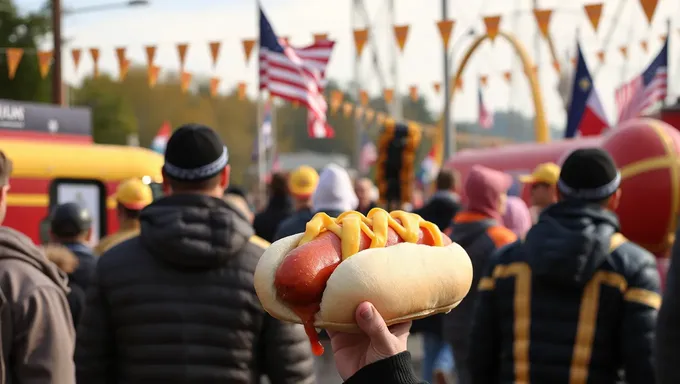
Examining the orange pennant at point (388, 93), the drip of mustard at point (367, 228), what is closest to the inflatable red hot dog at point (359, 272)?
the drip of mustard at point (367, 228)

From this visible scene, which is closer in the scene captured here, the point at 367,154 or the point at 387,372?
the point at 387,372

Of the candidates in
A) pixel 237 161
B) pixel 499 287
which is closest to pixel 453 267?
pixel 499 287

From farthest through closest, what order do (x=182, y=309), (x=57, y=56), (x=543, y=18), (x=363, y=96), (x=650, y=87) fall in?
(x=363, y=96) < (x=57, y=56) < (x=650, y=87) < (x=543, y=18) < (x=182, y=309)

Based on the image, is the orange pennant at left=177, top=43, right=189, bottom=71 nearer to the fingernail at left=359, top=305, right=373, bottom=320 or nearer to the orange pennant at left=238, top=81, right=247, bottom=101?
the orange pennant at left=238, top=81, right=247, bottom=101

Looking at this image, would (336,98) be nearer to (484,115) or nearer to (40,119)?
(484,115)

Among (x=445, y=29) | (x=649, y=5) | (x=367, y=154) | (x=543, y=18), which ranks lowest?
(x=367, y=154)

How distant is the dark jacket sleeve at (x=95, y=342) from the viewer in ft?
11.4

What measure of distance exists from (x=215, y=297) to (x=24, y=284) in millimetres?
645

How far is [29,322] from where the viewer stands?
10.1 ft

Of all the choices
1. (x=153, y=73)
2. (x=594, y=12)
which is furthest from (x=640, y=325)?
(x=153, y=73)

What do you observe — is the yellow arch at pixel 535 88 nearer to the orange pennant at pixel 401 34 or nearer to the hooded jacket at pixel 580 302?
the orange pennant at pixel 401 34

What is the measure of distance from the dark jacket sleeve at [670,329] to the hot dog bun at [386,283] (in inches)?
51.2

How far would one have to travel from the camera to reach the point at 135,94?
78.4 metres

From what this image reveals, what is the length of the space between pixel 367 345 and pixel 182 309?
1.79 meters
